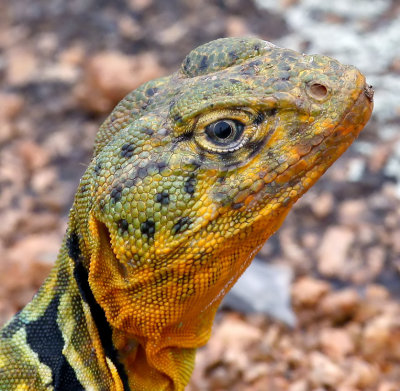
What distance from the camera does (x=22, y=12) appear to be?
8.62 meters

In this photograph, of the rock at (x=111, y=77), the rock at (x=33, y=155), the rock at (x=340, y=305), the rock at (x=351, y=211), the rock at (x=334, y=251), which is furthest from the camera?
the rock at (x=111, y=77)

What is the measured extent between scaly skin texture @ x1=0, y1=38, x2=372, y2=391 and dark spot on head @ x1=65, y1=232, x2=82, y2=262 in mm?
16

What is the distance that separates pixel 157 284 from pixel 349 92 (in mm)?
1329

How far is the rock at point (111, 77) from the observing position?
741 cm

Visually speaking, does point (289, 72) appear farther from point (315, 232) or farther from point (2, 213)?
point (2, 213)

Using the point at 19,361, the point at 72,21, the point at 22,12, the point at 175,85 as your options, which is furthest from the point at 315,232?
the point at 22,12

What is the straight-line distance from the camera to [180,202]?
3.18 m

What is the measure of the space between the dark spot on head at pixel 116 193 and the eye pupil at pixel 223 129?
554 mm

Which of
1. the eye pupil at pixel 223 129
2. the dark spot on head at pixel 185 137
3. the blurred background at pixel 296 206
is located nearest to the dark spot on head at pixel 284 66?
the eye pupil at pixel 223 129

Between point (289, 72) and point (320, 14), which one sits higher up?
point (320, 14)

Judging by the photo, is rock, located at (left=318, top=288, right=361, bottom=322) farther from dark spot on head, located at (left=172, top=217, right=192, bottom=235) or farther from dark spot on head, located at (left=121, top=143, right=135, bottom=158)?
dark spot on head, located at (left=121, top=143, right=135, bottom=158)

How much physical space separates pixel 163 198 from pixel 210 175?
10.0 inches

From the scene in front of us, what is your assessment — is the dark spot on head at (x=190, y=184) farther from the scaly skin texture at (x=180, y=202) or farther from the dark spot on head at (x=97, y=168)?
the dark spot on head at (x=97, y=168)

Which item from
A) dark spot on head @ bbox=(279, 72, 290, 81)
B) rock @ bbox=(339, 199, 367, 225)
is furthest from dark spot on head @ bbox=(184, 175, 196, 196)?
rock @ bbox=(339, 199, 367, 225)
